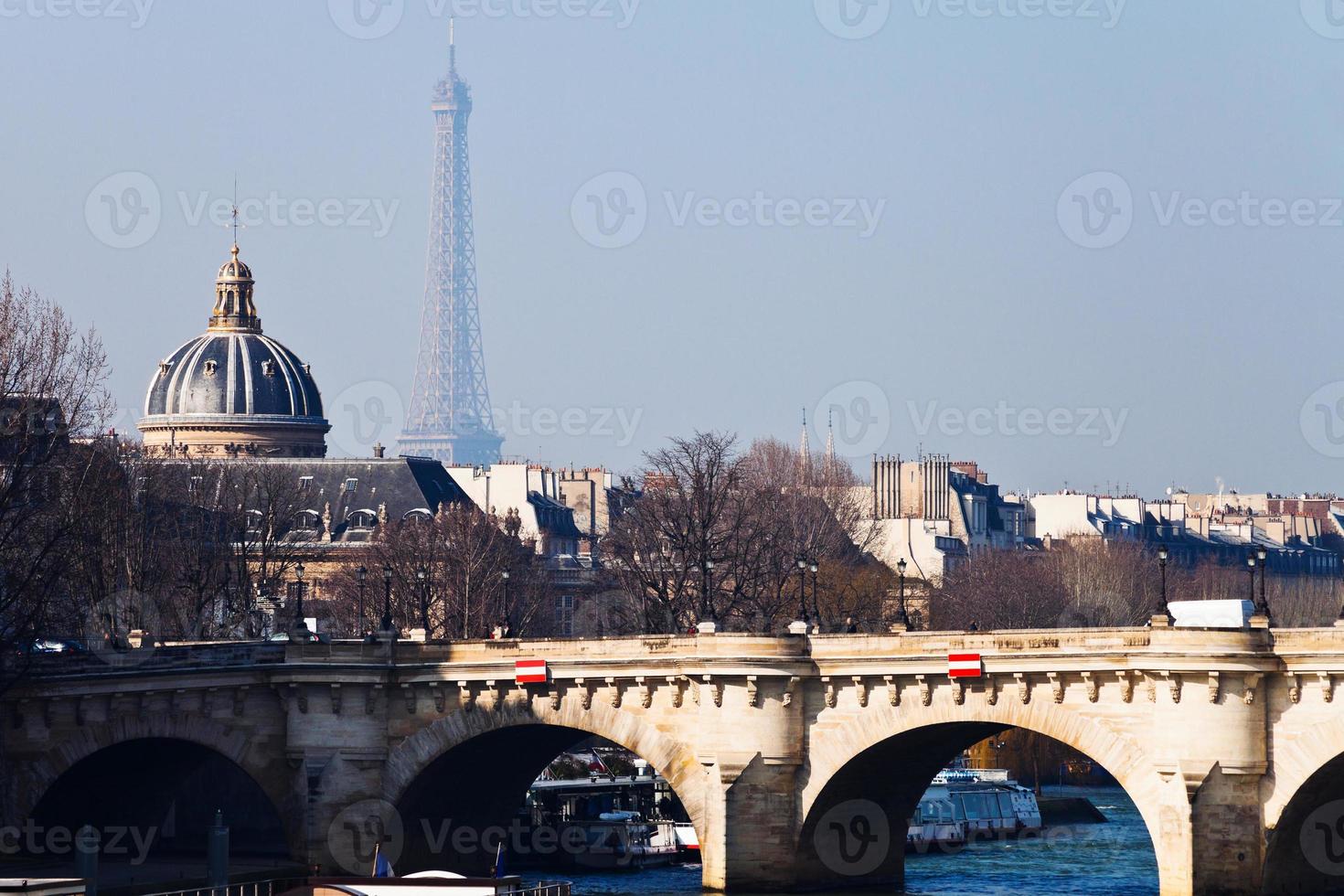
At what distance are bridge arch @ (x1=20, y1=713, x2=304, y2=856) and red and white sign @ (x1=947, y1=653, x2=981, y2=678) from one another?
1673cm

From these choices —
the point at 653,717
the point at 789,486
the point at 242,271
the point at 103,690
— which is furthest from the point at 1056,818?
the point at 242,271

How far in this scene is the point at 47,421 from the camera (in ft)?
237

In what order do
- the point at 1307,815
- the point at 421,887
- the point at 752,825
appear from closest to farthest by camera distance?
the point at 421,887, the point at 1307,815, the point at 752,825

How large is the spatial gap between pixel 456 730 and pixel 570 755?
114ft

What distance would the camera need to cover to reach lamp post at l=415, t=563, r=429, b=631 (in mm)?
94500

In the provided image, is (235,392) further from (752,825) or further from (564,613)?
(752,825)

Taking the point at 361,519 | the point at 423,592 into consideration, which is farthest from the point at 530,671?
the point at 361,519

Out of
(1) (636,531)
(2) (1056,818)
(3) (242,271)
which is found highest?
(3) (242,271)

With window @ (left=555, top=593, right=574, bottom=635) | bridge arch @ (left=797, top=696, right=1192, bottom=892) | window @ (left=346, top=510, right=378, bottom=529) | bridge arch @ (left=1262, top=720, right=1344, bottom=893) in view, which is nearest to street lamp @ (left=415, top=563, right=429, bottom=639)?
bridge arch @ (left=797, top=696, right=1192, bottom=892)

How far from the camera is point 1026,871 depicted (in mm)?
79562

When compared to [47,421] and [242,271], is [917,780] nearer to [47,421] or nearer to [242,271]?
[47,421]

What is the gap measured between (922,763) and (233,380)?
3930 inches

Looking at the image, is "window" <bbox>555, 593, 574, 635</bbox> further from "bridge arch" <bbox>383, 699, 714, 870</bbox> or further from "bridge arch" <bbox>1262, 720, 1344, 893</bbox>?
"bridge arch" <bbox>1262, 720, 1344, 893</bbox>

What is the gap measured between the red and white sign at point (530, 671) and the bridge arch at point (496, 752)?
67cm
